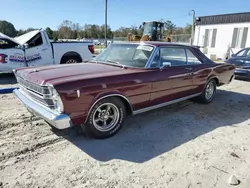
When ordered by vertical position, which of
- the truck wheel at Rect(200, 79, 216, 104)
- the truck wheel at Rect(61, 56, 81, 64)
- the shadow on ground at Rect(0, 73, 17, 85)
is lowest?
the shadow on ground at Rect(0, 73, 17, 85)

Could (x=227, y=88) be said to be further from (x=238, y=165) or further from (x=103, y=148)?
(x=103, y=148)

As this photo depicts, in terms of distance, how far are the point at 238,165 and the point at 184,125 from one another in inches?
56.5

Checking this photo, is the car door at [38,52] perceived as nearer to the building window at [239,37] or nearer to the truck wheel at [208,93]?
the truck wheel at [208,93]

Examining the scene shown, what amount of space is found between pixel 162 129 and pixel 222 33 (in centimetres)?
2164

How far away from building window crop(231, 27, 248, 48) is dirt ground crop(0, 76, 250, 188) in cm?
1881

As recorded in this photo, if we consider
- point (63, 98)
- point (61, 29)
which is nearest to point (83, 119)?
point (63, 98)

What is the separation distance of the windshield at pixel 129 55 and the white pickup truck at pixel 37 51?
15.1 feet

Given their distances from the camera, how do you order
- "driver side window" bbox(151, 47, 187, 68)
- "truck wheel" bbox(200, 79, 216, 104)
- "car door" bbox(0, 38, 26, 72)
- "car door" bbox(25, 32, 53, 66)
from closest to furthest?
"driver side window" bbox(151, 47, 187, 68)
"truck wheel" bbox(200, 79, 216, 104)
"car door" bbox(0, 38, 26, 72)
"car door" bbox(25, 32, 53, 66)

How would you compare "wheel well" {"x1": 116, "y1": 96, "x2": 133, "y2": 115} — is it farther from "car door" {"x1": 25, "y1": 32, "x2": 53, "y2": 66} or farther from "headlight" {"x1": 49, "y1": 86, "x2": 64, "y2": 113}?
"car door" {"x1": 25, "y1": 32, "x2": 53, "y2": 66}

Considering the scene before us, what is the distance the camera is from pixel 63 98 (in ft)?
9.99

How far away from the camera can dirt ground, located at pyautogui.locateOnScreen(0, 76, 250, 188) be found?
8.96ft

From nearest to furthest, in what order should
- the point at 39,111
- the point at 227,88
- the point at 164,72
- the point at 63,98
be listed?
the point at 63,98 < the point at 39,111 < the point at 164,72 < the point at 227,88

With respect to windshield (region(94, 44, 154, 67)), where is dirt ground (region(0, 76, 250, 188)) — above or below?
below

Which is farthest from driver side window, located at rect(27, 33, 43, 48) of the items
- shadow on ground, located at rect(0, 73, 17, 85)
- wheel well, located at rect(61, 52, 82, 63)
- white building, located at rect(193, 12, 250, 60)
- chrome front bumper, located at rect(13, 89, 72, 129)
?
white building, located at rect(193, 12, 250, 60)
